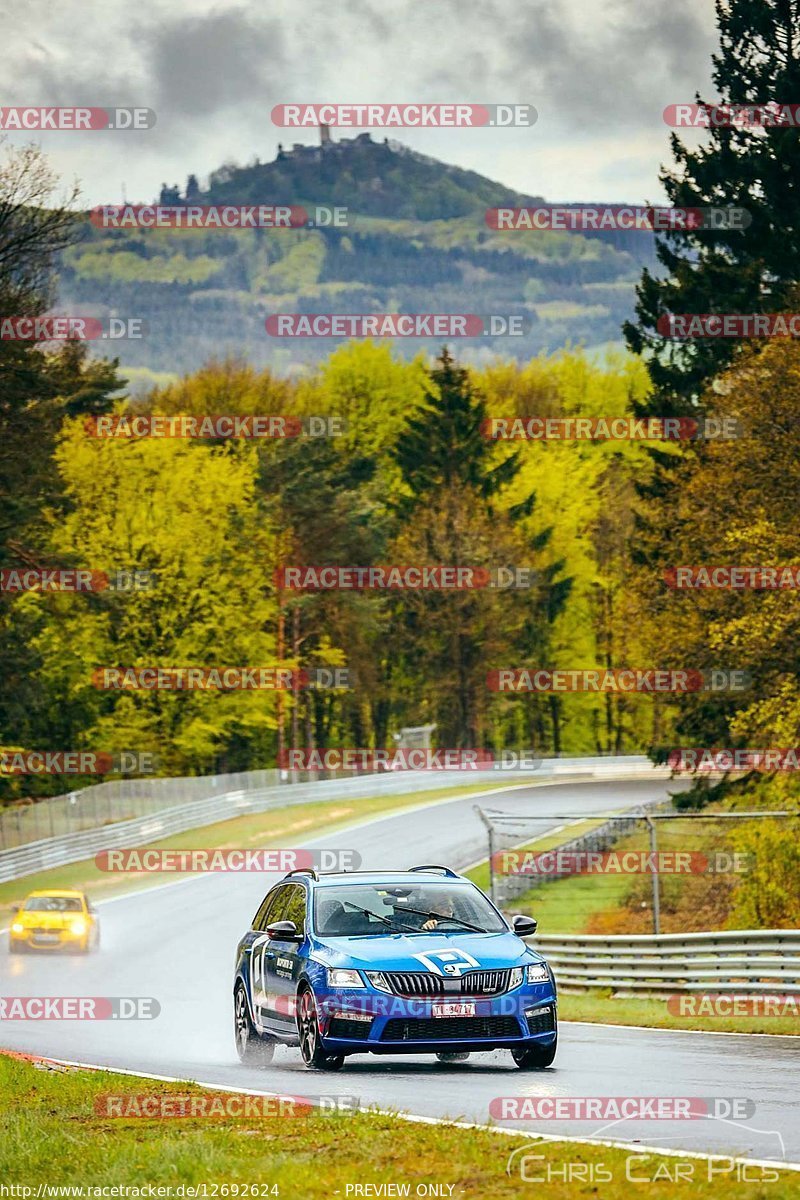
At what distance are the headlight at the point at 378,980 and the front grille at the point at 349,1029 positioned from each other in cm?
26

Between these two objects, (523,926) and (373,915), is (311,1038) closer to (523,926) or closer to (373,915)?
(373,915)

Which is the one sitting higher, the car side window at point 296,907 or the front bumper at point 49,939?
the car side window at point 296,907

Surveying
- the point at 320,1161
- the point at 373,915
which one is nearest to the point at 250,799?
the point at 373,915

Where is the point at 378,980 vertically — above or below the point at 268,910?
below

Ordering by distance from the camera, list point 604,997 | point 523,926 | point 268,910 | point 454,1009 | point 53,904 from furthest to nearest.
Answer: point 53,904 < point 604,997 < point 268,910 < point 523,926 < point 454,1009

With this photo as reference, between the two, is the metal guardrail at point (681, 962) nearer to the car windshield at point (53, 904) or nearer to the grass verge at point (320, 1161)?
the car windshield at point (53, 904)

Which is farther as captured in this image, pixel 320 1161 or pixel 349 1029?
pixel 349 1029

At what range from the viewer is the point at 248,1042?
1641 centimetres

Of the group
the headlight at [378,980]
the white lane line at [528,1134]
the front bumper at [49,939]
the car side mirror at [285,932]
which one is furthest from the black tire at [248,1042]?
the front bumper at [49,939]

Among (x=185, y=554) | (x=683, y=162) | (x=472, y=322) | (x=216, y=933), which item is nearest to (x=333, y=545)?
(x=185, y=554)

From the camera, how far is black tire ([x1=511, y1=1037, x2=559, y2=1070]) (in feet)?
46.6

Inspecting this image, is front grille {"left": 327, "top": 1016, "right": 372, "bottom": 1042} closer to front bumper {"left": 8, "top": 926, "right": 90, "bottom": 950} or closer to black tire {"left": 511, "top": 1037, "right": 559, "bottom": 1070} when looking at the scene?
black tire {"left": 511, "top": 1037, "right": 559, "bottom": 1070}

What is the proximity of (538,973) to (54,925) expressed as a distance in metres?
23.0

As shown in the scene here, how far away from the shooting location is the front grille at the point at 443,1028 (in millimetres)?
13766
